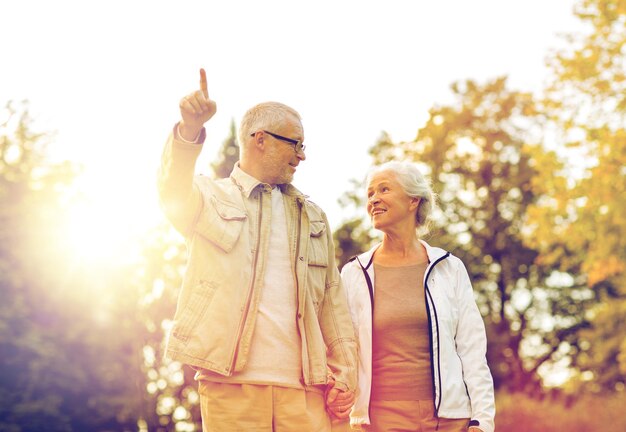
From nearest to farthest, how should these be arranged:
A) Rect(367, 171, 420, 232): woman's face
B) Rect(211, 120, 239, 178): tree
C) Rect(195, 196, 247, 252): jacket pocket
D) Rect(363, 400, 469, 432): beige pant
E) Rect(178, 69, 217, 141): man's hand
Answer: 1. Rect(178, 69, 217, 141): man's hand
2. Rect(195, 196, 247, 252): jacket pocket
3. Rect(363, 400, 469, 432): beige pant
4. Rect(367, 171, 420, 232): woman's face
5. Rect(211, 120, 239, 178): tree

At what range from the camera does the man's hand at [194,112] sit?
3816 mm

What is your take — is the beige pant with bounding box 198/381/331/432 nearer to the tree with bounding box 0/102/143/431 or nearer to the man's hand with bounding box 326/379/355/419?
the man's hand with bounding box 326/379/355/419

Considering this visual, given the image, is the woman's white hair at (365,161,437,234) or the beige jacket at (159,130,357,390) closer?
the beige jacket at (159,130,357,390)

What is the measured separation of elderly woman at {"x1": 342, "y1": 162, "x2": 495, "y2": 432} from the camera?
16.4 feet

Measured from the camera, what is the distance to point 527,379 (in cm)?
2959

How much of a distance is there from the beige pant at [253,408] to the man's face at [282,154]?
1011mm

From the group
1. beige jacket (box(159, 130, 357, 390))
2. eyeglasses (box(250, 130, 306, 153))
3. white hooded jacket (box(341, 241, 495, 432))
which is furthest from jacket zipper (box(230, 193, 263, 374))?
white hooded jacket (box(341, 241, 495, 432))

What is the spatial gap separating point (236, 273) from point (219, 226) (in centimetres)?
22

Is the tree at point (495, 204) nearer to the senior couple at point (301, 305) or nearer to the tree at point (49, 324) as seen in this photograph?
the tree at point (49, 324)

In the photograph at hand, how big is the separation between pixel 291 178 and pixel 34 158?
77.7 ft

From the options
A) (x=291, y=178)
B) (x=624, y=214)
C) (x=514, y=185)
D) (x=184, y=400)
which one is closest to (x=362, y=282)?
(x=291, y=178)

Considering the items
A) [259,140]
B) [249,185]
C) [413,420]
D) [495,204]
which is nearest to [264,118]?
[259,140]

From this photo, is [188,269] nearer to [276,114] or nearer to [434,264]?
[276,114]

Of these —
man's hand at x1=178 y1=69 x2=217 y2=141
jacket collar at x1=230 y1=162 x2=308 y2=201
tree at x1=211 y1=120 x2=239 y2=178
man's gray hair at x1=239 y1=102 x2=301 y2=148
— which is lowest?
jacket collar at x1=230 y1=162 x2=308 y2=201
